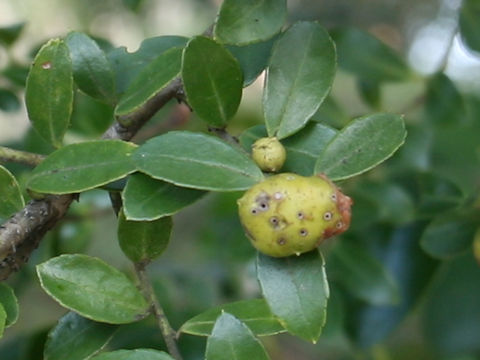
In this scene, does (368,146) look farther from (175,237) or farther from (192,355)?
(175,237)

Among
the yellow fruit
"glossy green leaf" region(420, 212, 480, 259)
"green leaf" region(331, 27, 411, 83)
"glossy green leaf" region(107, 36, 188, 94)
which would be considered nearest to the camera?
the yellow fruit

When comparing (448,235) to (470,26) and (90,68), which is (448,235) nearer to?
(470,26)

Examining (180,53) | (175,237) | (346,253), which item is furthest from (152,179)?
(175,237)

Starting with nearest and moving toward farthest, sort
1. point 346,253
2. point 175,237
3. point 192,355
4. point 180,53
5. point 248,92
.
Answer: point 180,53 < point 192,355 < point 346,253 < point 175,237 < point 248,92

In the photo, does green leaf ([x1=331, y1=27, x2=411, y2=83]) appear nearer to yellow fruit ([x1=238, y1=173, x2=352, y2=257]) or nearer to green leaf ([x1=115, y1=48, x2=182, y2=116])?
green leaf ([x1=115, y1=48, x2=182, y2=116])

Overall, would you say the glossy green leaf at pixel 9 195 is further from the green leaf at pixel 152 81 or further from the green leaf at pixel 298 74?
the green leaf at pixel 298 74

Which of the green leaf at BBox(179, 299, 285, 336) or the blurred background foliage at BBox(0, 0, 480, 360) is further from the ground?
the green leaf at BBox(179, 299, 285, 336)

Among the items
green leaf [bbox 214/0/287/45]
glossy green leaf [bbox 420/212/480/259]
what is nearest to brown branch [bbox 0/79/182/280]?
green leaf [bbox 214/0/287/45]

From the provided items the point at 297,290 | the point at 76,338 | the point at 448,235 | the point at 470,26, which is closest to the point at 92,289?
the point at 76,338
